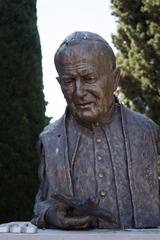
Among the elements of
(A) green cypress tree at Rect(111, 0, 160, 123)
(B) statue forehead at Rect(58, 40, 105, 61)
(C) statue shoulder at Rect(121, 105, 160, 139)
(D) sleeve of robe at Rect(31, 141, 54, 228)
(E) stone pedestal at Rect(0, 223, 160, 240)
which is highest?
(A) green cypress tree at Rect(111, 0, 160, 123)

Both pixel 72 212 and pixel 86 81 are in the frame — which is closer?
pixel 72 212

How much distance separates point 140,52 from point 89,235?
30.3 ft

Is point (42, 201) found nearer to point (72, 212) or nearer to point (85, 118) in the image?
point (72, 212)

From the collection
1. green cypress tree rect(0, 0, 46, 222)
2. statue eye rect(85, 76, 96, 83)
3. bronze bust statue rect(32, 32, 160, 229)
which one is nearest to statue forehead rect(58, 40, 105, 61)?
bronze bust statue rect(32, 32, 160, 229)

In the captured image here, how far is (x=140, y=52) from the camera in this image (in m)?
11.8

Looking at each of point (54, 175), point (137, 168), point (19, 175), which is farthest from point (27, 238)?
point (19, 175)

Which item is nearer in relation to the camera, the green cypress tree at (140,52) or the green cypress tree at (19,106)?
the green cypress tree at (19,106)

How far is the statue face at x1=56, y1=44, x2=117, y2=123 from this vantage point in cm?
320

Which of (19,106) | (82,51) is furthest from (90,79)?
(19,106)

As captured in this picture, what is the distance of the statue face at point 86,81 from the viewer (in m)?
3.20

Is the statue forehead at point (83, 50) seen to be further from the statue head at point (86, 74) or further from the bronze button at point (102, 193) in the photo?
the bronze button at point (102, 193)

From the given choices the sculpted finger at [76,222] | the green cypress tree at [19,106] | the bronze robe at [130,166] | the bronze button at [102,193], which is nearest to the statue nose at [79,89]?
the bronze robe at [130,166]

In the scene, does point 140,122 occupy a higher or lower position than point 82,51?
lower

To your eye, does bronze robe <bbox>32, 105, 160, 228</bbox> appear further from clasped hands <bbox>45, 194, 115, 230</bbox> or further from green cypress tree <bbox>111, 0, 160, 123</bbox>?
green cypress tree <bbox>111, 0, 160, 123</bbox>
